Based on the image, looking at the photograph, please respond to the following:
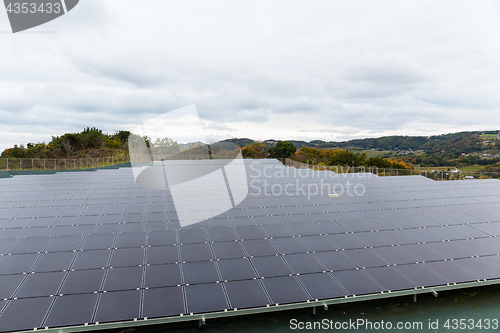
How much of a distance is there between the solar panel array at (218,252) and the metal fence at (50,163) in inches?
903

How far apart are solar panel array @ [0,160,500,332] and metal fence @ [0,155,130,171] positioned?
75.3ft

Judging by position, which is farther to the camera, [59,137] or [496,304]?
[59,137]

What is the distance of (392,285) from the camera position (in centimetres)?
921

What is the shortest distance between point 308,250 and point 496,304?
6857 mm

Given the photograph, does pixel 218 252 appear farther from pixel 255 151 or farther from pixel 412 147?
pixel 412 147

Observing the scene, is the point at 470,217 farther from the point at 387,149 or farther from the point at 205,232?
the point at 387,149

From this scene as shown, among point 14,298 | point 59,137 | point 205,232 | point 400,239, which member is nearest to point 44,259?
point 14,298

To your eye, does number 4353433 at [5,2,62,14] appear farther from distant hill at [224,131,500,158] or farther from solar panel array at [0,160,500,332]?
distant hill at [224,131,500,158]

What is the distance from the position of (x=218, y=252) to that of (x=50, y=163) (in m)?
40.6

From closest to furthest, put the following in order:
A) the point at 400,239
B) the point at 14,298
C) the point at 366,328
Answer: the point at 14,298 < the point at 366,328 < the point at 400,239

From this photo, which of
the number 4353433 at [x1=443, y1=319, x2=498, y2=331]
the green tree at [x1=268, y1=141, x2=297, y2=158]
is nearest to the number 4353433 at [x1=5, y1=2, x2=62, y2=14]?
the number 4353433 at [x1=443, y1=319, x2=498, y2=331]

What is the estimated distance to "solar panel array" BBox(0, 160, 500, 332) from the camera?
26.8 ft

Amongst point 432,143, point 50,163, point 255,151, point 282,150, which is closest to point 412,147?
point 432,143

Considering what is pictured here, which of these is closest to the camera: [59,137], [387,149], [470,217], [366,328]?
[366,328]
